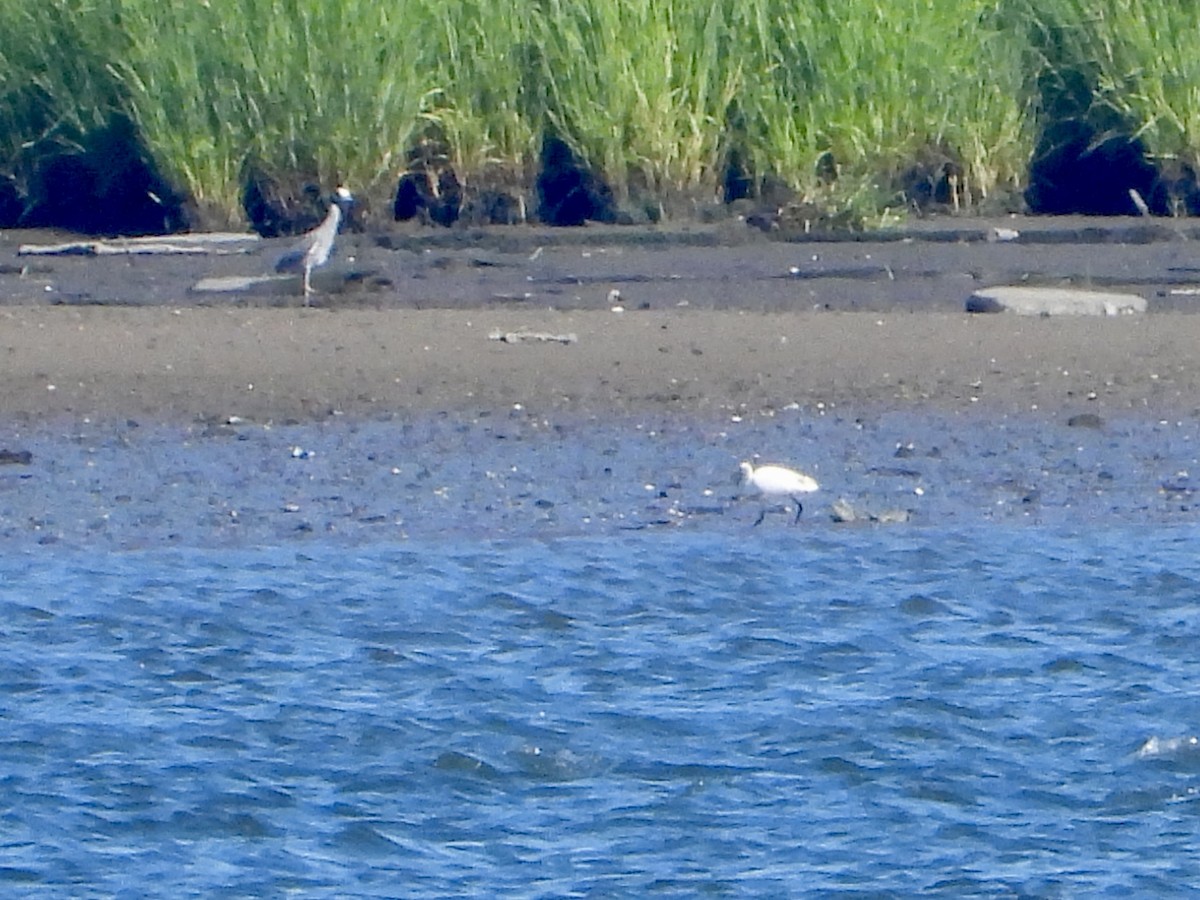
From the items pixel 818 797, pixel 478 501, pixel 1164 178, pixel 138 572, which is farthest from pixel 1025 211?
pixel 818 797

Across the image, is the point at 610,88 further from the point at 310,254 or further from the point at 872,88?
the point at 310,254

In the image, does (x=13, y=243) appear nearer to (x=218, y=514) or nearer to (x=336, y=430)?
(x=336, y=430)

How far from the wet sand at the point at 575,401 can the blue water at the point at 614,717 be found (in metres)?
0.34

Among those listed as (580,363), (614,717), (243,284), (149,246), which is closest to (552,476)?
(580,363)

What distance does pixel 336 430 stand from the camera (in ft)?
27.3

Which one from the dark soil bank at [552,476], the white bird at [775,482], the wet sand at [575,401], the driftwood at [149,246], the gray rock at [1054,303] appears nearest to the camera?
the white bird at [775,482]

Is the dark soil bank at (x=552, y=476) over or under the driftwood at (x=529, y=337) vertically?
under

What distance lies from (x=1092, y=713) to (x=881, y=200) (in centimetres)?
696

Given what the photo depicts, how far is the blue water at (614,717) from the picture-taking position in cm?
502

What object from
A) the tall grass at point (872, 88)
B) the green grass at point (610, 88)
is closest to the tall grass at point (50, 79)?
the green grass at point (610, 88)

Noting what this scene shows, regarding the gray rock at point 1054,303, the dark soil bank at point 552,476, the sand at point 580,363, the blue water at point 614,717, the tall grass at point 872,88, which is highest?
the tall grass at point 872,88

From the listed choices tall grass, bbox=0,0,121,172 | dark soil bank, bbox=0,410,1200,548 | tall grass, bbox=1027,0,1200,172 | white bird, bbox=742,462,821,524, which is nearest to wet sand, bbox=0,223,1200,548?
dark soil bank, bbox=0,410,1200,548

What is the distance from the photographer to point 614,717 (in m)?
5.85

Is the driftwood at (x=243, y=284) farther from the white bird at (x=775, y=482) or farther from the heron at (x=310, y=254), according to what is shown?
the white bird at (x=775, y=482)
